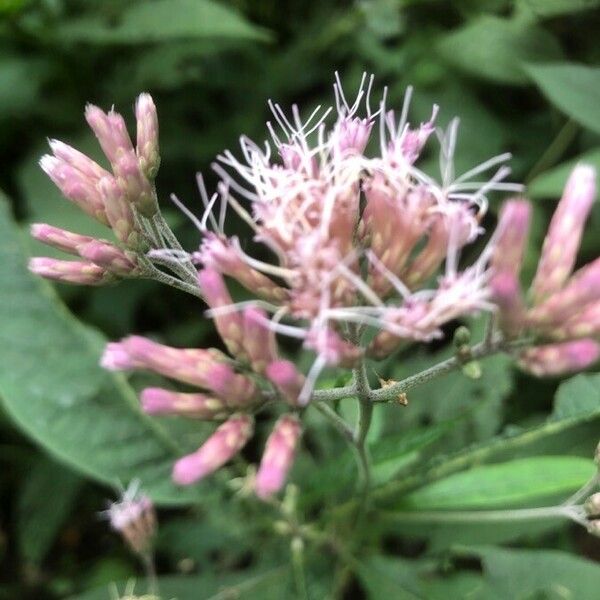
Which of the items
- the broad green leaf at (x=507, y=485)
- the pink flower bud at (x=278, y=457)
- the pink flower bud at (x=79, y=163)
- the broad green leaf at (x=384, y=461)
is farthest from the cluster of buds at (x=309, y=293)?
the broad green leaf at (x=507, y=485)

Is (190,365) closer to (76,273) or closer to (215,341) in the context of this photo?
(76,273)

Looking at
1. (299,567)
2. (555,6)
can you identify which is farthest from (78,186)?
(555,6)

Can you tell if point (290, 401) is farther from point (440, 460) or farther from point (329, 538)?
point (329, 538)

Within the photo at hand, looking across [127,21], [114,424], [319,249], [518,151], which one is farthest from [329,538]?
[127,21]

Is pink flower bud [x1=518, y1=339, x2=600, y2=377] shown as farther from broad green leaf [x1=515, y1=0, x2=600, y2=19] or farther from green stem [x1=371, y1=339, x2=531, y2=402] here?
broad green leaf [x1=515, y1=0, x2=600, y2=19]

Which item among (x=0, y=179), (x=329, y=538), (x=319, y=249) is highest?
(x=319, y=249)

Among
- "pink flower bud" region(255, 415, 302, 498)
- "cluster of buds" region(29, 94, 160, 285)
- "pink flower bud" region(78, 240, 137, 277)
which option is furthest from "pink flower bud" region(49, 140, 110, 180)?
"pink flower bud" region(255, 415, 302, 498)

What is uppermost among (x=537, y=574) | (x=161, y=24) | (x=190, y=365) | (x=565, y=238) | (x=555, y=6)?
(x=555, y=6)
